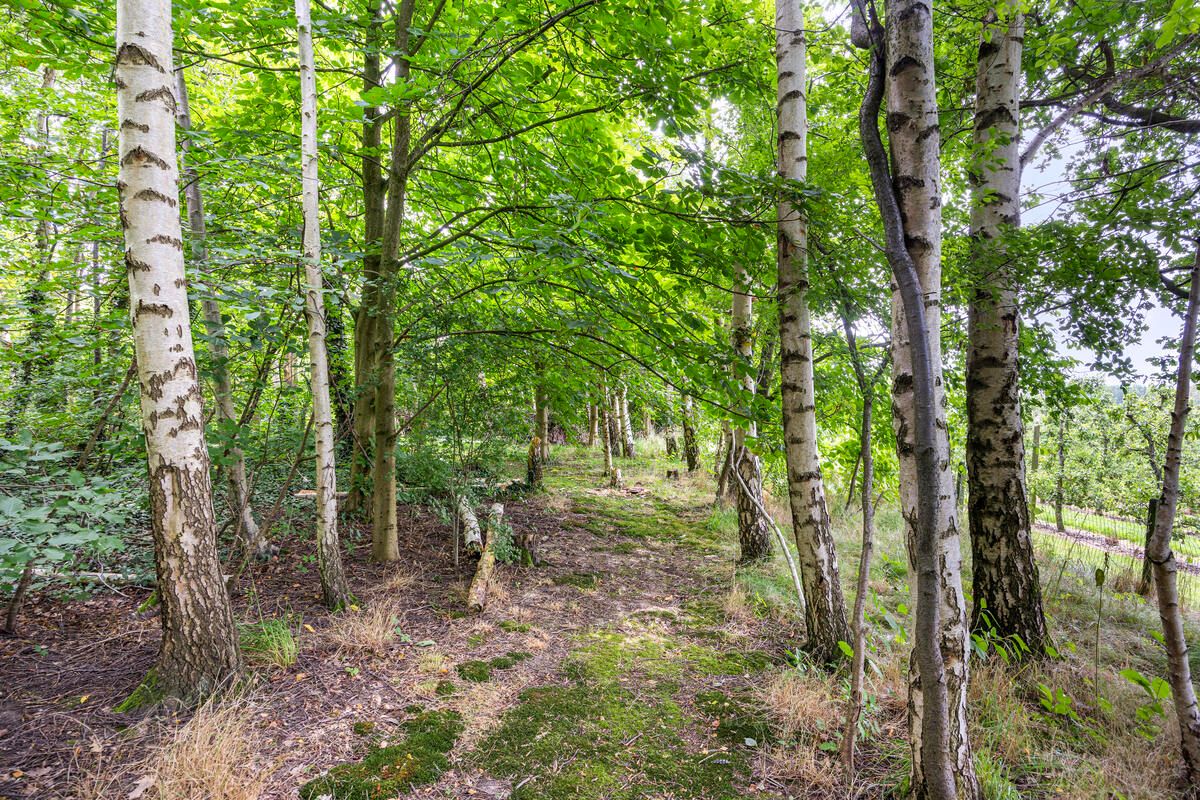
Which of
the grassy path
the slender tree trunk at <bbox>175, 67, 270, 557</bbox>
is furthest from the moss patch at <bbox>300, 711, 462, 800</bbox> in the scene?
the slender tree trunk at <bbox>175, 67, 270, 557</bbox>

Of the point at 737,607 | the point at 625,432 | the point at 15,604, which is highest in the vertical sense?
the point at 625,432

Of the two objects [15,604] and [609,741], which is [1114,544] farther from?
[15,604]

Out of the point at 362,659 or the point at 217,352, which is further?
the point at 217,352

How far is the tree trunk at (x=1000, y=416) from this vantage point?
386cm

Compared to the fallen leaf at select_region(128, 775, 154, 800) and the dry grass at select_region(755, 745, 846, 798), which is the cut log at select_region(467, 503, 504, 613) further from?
the dry grass at select_region(755, 745, 846, 798)

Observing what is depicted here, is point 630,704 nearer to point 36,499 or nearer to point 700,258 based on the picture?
point 700,258

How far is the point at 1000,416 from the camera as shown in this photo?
389cm

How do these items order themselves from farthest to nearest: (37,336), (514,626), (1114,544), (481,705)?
(1114,544) < (37,336) < (514,626) < (481,705)

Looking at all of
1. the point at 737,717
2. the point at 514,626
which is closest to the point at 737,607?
the point at 737,717

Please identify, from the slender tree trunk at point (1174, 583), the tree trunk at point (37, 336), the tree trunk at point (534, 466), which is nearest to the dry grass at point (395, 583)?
the tree trunk at point (37, 336)

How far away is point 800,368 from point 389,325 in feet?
12.6

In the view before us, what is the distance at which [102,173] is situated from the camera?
4.38 meters

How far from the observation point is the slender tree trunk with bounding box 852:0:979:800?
5.66ft

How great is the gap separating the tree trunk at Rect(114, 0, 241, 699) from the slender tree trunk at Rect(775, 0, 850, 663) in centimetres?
365
